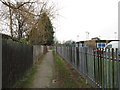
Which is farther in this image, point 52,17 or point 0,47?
point 52,17

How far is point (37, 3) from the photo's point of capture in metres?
11.0

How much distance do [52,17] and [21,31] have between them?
10.7ft

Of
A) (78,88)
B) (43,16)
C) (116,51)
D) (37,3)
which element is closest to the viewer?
(116,51)

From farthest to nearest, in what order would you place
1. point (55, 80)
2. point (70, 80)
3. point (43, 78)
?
point (43, 78) → point (55, 80) → point (70, 80)

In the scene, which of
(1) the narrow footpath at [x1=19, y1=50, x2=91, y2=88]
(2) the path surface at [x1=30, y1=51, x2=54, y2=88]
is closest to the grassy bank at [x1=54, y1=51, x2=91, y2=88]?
(1) the narrow footpath at [x1=19, y1=50, x2=91, y2=88]

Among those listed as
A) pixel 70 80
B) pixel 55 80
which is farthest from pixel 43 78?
pixel 70 80

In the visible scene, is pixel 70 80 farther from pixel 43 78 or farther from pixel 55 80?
pixel 43 78

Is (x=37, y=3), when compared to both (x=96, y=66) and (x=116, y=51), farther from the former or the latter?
(x=116, y=51)

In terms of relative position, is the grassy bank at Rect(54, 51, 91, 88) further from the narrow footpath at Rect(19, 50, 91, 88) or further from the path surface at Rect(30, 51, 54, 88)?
the path surface at Rect(30, 51, 54, 88)

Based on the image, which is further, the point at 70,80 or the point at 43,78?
the point at 43,78

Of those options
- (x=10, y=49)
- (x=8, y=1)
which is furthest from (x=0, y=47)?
(x=8, y=1)

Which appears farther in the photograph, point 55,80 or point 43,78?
point 43,78

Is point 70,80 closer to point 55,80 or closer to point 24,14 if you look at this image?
point 55,80

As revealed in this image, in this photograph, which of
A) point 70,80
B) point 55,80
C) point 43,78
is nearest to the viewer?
point 70,80
